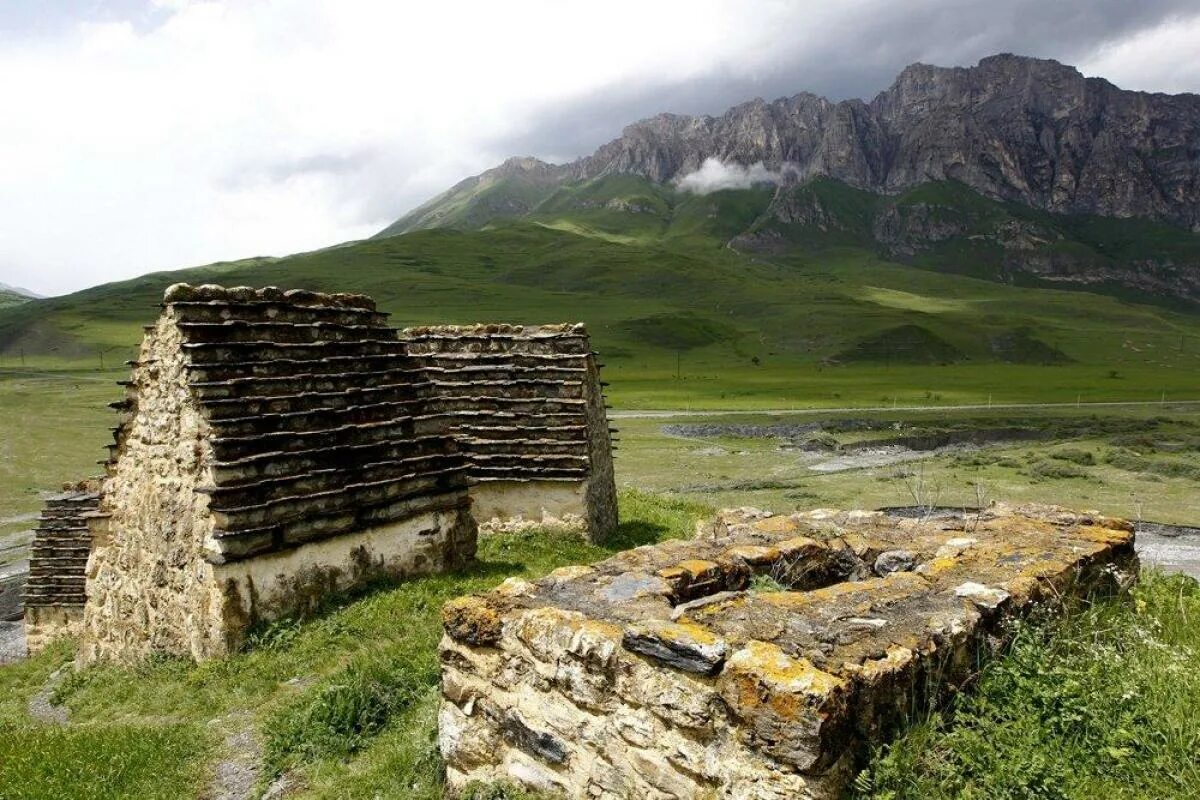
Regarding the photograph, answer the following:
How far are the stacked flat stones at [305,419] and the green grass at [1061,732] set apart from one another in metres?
10.5

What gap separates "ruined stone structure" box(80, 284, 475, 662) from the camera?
482 inches

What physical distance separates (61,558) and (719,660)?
88.6ft

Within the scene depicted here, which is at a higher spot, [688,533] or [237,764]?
[237,764]

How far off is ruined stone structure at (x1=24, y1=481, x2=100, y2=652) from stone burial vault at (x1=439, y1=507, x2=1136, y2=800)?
22797 millimetres

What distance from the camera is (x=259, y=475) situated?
41.2 feet

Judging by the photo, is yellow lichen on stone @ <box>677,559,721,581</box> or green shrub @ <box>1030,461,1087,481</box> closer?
yellow lichen on stone @ <box>677,559,721,581</box>

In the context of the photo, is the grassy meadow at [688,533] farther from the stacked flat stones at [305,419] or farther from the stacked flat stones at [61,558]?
the stacked flat stones at [61,558]

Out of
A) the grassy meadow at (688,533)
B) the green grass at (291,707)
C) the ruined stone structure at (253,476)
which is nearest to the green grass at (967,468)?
the grassy meadow at (688,533)

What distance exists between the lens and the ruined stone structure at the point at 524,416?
19.9m

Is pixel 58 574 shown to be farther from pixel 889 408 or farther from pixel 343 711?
pixel 889 408

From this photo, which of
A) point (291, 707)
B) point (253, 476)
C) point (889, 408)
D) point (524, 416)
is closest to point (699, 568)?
point (291, 707)

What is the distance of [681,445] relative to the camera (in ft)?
187

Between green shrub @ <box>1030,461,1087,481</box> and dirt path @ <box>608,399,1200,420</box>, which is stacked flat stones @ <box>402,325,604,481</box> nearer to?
green shrub @ <box>1030,461,1087,481</box>

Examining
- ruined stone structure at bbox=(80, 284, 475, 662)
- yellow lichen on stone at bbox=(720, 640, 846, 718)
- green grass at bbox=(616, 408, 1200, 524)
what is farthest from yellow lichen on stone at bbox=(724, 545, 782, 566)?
green grass at bbox=(616, 408, 1200, 524)
